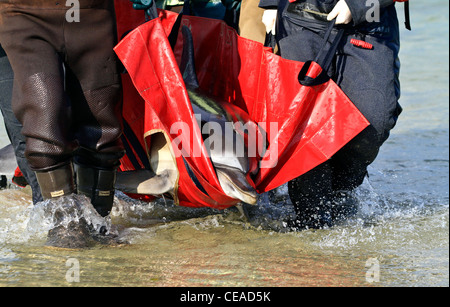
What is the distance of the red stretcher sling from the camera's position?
3283 mm

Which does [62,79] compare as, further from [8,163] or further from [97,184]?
[8,163]

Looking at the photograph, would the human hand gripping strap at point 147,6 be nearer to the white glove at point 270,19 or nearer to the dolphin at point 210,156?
the dolphin at point 210,156

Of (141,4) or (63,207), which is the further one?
(141,4)

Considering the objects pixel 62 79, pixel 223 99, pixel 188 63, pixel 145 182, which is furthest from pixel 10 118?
pixel 223 99

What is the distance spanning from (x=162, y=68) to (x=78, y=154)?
1.90 feet

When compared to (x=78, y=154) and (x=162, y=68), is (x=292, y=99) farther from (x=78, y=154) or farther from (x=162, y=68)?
(x=78, y=154)

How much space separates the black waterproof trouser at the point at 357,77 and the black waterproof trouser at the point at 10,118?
138cm

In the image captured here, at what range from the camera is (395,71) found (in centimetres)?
374

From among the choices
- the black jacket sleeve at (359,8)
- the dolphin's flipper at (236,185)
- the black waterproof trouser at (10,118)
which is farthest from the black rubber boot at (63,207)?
the black jacket sleeve at (359,8)

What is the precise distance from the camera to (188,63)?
3666mm

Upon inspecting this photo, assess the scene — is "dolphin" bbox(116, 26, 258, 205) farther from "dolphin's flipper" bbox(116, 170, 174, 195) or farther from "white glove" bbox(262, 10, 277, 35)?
"white glove" bbox(262, 10, 277, 35)

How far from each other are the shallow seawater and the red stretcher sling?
273 millimetres

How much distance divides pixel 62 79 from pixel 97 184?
0.56m

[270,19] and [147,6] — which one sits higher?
[147,6]
